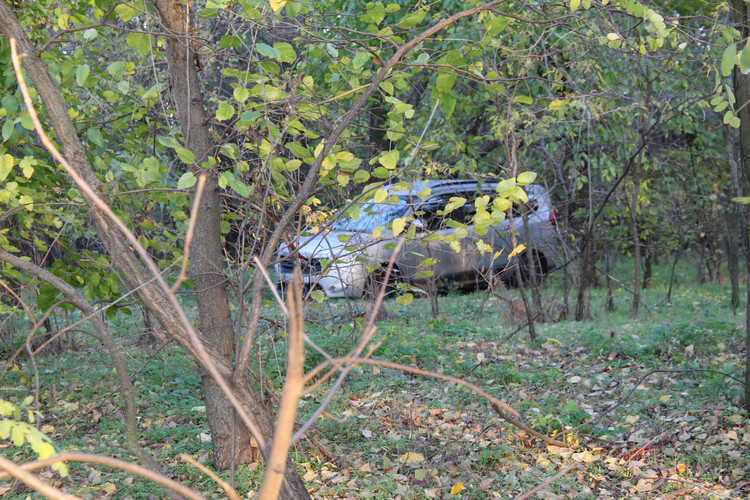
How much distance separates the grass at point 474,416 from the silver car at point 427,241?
0.45 meters

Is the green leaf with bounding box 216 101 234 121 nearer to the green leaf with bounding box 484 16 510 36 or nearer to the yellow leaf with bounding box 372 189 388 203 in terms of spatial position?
the yellow leaf with bounding box 372 189 388 203

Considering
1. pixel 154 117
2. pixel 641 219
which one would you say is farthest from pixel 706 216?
pixel 154 117

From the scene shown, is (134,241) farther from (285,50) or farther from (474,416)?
(474,416)

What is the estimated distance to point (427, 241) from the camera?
2.57m

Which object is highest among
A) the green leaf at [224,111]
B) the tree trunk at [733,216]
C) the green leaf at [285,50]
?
the green leaf at [285,50]

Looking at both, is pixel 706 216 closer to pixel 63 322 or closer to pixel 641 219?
pixel 641 219

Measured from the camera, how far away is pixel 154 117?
11.5ft

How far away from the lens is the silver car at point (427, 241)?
2.55 metres

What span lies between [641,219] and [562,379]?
7075mm

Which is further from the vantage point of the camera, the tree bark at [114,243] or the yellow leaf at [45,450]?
the tree bark at [114,243]

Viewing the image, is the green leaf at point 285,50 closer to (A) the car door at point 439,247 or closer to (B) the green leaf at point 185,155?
(B) the green leaf at point 185,155

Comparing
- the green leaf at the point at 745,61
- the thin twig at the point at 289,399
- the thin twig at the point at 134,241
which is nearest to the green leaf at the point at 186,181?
the thin twig at the point at 134,241

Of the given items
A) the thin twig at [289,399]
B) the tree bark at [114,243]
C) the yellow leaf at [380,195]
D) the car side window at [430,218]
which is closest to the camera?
the thin twig at [289,399]

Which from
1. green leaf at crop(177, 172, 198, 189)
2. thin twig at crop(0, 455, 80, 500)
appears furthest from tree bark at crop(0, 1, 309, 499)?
thin twig at crop(0, 455, 80, 500)
